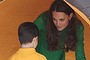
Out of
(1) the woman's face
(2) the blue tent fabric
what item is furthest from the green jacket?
(2) the blue tent fabric

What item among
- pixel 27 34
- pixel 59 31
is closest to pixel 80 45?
pixel 59 31

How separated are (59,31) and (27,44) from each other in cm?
38

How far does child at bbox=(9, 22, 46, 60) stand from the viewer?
167cm

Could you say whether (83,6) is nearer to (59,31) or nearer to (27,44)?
(27,44)

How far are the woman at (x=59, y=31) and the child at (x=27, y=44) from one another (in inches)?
8.6

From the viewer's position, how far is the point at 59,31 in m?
2.04

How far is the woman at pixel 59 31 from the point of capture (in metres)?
1.91

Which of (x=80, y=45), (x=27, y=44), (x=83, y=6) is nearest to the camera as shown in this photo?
(x=83, y=6)

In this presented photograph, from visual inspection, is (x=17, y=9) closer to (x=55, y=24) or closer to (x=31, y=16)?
(x=31, y=16)

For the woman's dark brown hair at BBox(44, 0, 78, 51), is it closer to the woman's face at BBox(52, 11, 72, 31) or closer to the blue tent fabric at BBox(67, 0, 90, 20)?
the woman's face at BBox(52, 11, 72, 31)

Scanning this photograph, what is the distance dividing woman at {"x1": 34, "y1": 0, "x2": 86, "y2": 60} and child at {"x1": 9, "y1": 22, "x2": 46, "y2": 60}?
217mm

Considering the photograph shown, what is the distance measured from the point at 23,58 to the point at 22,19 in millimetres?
1399

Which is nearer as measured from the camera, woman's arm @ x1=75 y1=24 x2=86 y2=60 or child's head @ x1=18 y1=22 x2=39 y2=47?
child's head @ x1=18 y1=22 x2=39 y2=47

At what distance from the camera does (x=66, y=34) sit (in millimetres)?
2059
